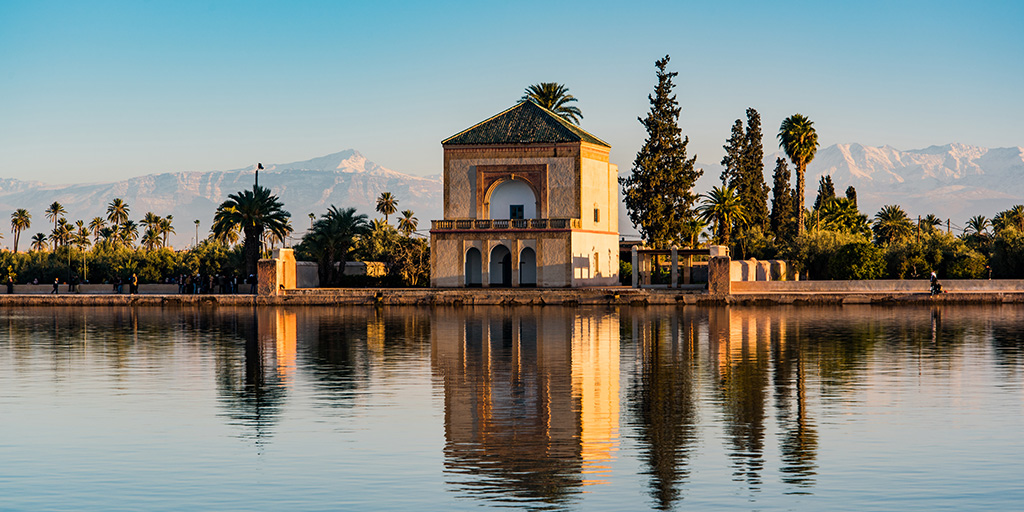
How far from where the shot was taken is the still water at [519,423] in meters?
9.69

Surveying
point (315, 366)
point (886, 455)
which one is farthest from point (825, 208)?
point (886, 455)

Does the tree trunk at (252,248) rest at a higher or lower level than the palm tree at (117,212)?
lower

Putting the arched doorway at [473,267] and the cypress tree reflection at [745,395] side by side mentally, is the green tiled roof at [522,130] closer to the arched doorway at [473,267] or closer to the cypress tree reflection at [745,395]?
the arched doorway at [473,267]

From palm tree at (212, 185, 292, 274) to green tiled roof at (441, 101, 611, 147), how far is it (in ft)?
30.0

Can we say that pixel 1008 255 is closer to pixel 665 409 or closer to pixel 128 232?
pixel 665 409

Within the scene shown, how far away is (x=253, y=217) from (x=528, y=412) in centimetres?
3948

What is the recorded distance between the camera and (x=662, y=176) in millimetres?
55688

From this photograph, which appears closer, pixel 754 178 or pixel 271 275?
pixel 271 275

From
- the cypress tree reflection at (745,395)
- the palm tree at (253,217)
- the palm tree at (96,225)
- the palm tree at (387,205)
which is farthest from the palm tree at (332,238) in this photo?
the palm tree at (96,225)

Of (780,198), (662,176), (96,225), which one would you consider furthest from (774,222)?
(96,225)

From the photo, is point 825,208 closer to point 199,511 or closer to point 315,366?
point 315,366

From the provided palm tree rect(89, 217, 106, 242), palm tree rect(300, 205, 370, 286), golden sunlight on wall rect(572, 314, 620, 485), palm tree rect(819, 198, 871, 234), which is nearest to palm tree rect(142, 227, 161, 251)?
palm tree rect(89, 217, 106, 242)

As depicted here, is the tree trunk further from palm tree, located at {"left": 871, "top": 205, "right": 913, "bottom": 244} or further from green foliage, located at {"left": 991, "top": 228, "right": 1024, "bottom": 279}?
palm tree, located at {"left": 871, "top": 205, "right": 913, "bottom": 244}

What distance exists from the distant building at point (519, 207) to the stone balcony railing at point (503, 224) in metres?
0.05
